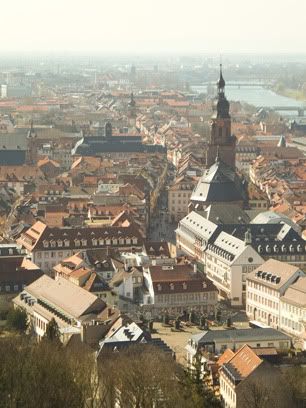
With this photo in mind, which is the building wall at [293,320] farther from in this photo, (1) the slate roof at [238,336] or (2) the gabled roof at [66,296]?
(2) the gabled roof at [66,296]

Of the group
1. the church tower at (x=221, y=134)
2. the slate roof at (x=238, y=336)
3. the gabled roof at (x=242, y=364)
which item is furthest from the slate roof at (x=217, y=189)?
the gabled roof at (x=242, y=364)

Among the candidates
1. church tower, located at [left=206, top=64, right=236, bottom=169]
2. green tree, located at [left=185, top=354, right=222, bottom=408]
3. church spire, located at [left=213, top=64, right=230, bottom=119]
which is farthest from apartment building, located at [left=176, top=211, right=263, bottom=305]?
green tree, located at [left=185, top=354, right=222, bottom=408]

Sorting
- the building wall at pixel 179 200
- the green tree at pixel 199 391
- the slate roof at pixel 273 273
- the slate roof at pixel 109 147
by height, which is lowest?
the slate roof at pixel 109 147

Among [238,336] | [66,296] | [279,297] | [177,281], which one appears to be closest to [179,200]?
[177,281]

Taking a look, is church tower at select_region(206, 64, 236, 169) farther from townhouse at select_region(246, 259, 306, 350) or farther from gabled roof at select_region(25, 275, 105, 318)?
gabled roof at select_region(25, 275, 105, 318)

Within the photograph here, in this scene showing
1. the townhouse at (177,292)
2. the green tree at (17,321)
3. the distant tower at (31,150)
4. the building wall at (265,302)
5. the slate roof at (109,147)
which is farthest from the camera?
the slate roof at (109,147)

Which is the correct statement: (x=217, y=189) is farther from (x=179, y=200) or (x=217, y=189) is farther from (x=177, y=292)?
(x=177, y=292)

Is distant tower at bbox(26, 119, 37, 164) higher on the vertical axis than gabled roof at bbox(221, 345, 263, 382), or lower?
lower

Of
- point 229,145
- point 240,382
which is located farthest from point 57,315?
point 229,145

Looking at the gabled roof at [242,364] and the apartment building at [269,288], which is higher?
the gabled roof at [242,364]
